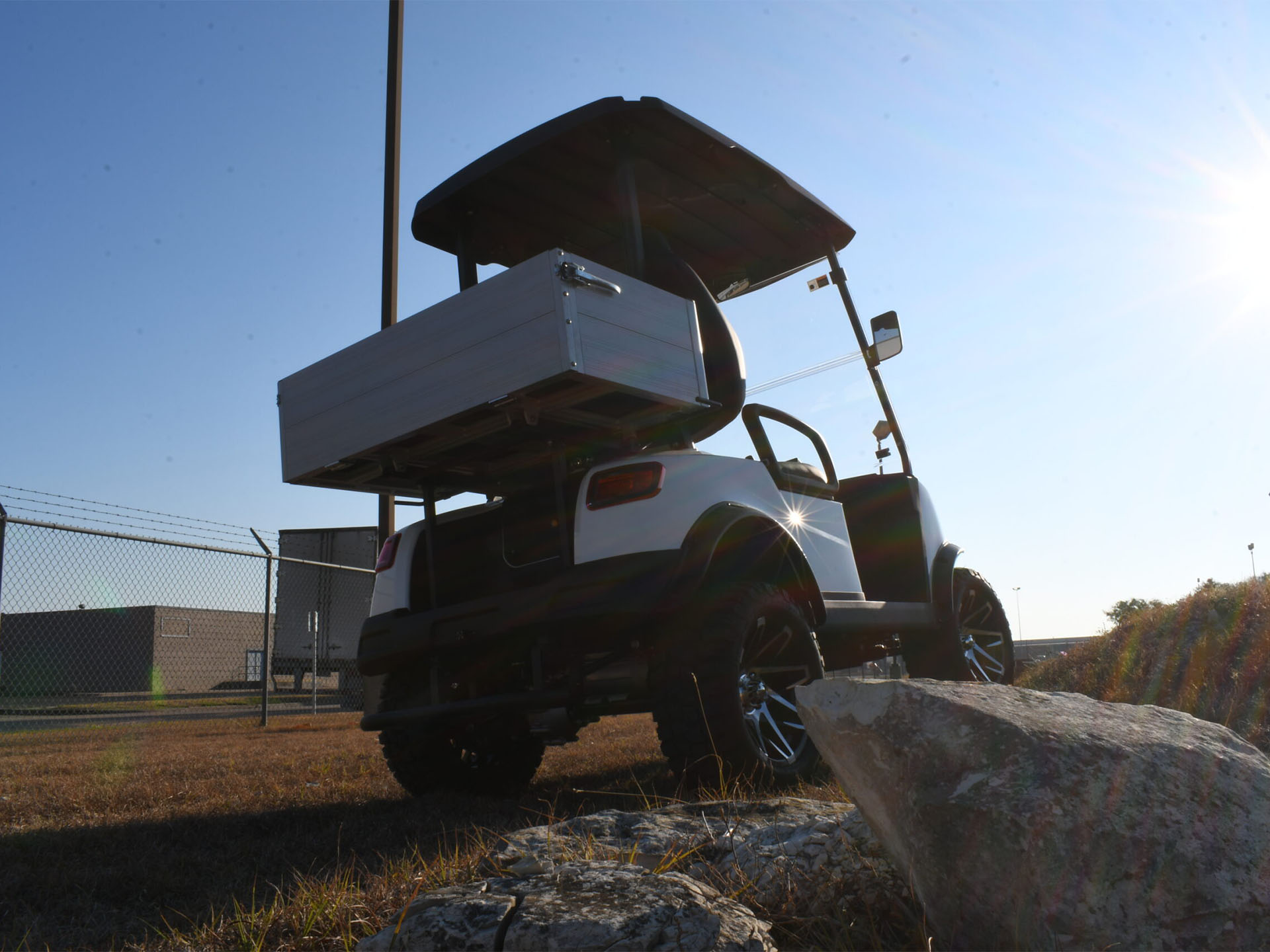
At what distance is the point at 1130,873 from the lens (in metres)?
1.76

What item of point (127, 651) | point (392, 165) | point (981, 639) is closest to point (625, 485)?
point (981, 639)

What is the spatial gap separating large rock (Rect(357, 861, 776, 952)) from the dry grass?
3447 millimetres

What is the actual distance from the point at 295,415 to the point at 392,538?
0.81 m

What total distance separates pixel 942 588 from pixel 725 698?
2.89 metres

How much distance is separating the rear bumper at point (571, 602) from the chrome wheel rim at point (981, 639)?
340cm

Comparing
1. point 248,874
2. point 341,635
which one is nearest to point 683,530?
point 248,874

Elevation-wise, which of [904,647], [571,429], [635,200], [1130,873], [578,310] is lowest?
[1130,873]

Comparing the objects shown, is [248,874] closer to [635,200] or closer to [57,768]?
[635,200]

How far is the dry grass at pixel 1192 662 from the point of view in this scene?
5.35 meters

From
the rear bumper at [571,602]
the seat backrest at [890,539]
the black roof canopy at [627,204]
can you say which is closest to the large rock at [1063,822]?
the rear bumper at [571,602]

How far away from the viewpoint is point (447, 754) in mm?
4773

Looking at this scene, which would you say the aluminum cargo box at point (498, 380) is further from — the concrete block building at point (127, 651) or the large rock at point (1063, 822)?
the concrete block building at point (127, 651)

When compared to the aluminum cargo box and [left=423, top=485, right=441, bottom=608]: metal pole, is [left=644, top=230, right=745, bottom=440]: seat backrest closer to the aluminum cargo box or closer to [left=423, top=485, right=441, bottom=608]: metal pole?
the aluminum cargo box

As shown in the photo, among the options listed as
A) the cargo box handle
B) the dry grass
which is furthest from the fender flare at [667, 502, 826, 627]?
the dry grass
